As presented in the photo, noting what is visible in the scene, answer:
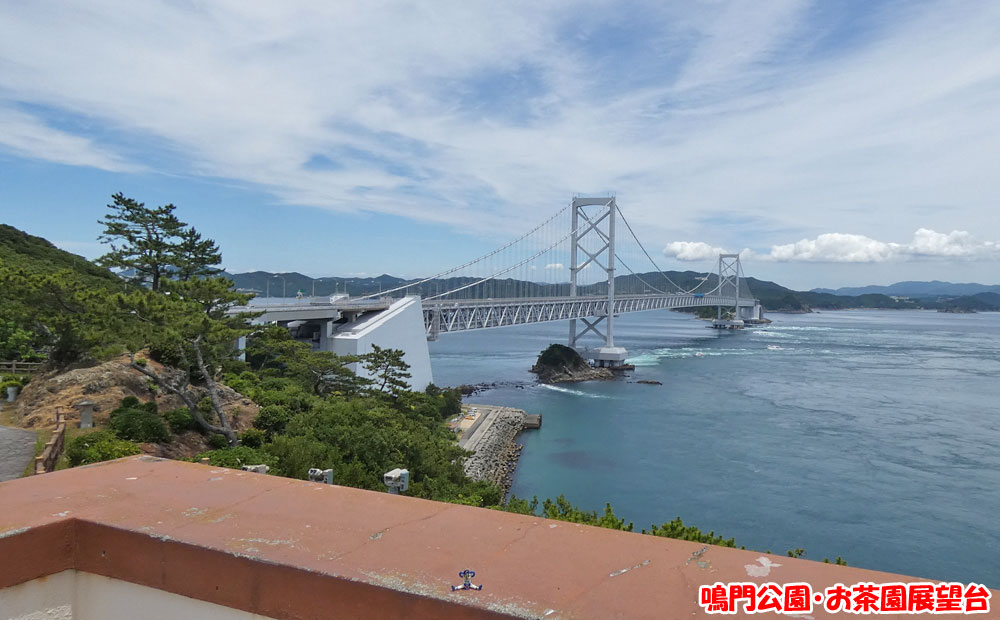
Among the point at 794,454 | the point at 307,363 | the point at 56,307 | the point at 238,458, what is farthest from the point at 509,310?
the point at 238,458

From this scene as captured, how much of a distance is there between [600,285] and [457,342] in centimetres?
1311

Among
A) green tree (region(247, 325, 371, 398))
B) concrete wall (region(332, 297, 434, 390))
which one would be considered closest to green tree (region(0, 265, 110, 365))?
green tree (region(247, 325, 371, 398))

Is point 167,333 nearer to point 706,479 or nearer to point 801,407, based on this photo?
point 706,479

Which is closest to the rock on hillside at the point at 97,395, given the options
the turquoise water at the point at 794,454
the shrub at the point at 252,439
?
the shrub at the point at 252,439

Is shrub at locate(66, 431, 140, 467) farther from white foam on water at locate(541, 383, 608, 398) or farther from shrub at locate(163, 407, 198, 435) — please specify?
white foam on water at locate(541, 383, 608, 398)

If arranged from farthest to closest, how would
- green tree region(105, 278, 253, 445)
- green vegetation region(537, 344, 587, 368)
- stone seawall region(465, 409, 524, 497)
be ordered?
green vegetation region(537, 344, 587, 368), stone seawall region(465, 409, 524, 497), green tree region(105, 278, 253, 445)

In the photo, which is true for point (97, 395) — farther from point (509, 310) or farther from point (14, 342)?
point (509, 310)

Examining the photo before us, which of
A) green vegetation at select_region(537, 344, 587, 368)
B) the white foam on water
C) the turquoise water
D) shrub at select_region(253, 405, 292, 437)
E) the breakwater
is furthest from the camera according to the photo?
green vegetation at select_region(537, 344, 587, 368)

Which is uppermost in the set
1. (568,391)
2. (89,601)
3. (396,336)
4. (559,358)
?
(89,601)

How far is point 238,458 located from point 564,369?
90.0 feet

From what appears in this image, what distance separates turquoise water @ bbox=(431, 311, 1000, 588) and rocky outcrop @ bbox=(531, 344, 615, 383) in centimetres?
126

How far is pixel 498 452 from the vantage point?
17.8 meters

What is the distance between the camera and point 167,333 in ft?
26.6

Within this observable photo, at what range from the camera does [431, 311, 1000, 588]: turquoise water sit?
41.0 ft
